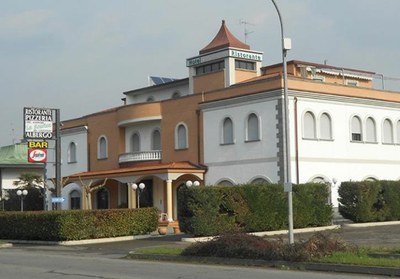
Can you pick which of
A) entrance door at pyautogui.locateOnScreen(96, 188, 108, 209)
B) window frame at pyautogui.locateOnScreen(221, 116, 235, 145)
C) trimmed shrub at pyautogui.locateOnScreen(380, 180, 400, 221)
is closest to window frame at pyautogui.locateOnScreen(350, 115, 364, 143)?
trimmed shrub at pyautogui.locateOnScreen(380, 180, 400, 221)

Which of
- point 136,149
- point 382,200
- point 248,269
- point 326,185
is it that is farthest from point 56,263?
point 136,149

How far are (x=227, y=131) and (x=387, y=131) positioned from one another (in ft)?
36.4

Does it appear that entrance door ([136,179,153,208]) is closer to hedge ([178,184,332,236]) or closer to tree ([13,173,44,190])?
hedge ([178,184,332,236])

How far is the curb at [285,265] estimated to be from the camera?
15.5 m

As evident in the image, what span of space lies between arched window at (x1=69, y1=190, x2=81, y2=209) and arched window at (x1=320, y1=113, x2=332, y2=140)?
22.5 meters

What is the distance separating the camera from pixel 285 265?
17516 millimetres

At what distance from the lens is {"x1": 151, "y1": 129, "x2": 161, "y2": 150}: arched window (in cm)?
4800

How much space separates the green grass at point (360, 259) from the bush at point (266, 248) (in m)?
0.36

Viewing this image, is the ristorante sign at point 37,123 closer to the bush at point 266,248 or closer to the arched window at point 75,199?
the arched window at point 75,199

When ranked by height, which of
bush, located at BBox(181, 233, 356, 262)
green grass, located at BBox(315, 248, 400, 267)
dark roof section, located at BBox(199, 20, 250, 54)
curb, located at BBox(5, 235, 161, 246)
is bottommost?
curb, located at BBox(5, 235, 161, 246)

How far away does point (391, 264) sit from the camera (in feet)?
51.4

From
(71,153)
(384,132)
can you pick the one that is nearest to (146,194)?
(71,153)

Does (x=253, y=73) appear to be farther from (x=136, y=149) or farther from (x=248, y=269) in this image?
(x=248, y=269)

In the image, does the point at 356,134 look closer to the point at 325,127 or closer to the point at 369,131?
the point at 369,131
